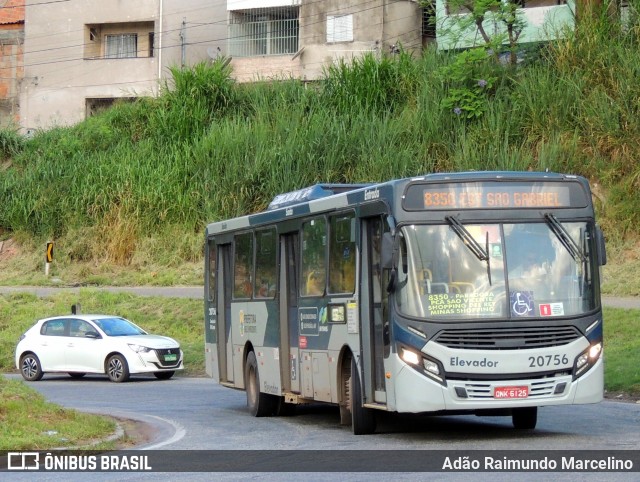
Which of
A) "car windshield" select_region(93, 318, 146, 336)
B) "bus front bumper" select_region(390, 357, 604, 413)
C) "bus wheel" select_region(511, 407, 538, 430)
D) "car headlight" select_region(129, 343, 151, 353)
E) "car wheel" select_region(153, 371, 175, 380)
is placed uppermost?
"car windshield" select_region(93, 318, 146, 336)

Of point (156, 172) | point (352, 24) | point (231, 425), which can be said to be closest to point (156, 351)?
point (231, 425)

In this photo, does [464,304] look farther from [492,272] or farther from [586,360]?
[586,360]

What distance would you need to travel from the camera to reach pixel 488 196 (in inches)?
563

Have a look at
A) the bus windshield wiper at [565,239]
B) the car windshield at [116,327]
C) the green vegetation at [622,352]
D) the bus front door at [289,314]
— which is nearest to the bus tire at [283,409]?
the bus front door at [289,314]

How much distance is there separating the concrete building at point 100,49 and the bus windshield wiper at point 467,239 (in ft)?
146

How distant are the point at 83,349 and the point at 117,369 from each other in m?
1.16

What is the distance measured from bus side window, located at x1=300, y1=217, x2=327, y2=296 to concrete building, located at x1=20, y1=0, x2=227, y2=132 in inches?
1625

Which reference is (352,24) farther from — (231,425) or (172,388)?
(231,425)

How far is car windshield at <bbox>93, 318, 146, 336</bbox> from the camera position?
2845 cm

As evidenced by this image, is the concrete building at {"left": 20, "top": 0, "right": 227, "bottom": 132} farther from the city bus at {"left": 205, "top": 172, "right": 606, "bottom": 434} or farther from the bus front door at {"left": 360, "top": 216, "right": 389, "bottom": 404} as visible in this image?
the bus front door at {"left": 360, "top": 216, "right": 389, "bottom": 404}

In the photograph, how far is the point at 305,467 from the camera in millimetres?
12250

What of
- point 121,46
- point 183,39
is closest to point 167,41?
point 183,39

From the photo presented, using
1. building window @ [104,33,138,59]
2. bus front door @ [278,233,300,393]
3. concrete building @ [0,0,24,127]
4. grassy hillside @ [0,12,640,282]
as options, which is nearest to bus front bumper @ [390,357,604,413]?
bus front door @ [278,233,300,393]

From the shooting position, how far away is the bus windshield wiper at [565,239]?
14.3 metres
